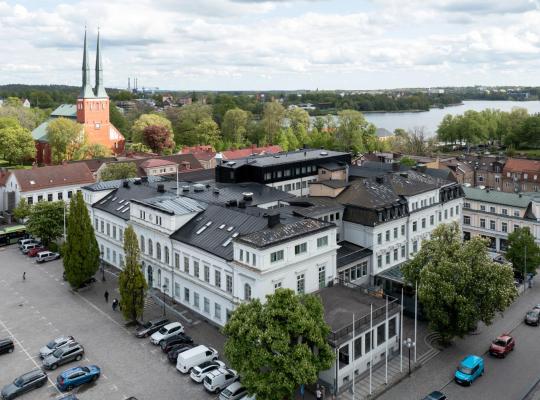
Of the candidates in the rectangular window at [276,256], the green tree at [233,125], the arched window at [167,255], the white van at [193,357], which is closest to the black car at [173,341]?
the white van at [193,357]

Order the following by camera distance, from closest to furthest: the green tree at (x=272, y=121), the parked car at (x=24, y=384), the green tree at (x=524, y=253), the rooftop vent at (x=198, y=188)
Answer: the parked car at (x=24, y=384) → the green tree at (x=524, y=253) → the rooftop vent at (x=198, y=188) → the green tree at (x=272, y=121)

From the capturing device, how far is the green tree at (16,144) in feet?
334

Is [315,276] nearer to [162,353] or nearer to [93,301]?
[162,353]

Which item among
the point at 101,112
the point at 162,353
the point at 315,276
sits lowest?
the point at 162,353

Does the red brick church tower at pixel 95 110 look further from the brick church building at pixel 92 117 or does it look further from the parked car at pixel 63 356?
the parked car at pixel 63 356

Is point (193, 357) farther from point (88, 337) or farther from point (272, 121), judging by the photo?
point (272, 121)

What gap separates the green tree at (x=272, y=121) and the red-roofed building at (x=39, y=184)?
212 feet

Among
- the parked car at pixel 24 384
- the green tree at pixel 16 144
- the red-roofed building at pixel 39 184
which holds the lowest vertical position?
the parked car at pixel 24 384

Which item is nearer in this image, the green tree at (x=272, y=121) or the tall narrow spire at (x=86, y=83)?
the tall narrow spire at (x=86, y=83)

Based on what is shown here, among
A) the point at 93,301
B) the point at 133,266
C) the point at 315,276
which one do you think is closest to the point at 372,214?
the point at 315,276

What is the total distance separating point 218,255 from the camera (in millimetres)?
38844

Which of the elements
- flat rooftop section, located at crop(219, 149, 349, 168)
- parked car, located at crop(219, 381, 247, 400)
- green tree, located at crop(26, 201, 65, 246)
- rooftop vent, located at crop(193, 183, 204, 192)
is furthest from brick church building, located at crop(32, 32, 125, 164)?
parked car, located at crop(219, 381, 247, 400)

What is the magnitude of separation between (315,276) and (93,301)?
65.0ft

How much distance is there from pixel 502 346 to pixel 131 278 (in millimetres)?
26431
